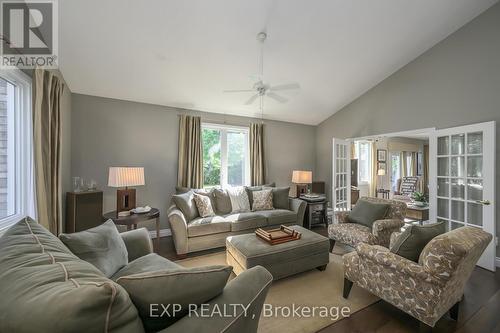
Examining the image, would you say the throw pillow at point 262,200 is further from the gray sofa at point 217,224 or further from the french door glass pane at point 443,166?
the french door glass pane at point 443,166

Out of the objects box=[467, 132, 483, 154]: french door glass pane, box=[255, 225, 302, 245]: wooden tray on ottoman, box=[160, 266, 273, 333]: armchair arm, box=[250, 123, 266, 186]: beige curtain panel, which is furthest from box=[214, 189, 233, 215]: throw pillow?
box=[467, 132, 483, 154]: french door glass pane

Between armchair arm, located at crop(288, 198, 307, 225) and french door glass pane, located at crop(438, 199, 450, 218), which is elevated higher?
french door glass pane, located at crop(438, 199, 450, 218)

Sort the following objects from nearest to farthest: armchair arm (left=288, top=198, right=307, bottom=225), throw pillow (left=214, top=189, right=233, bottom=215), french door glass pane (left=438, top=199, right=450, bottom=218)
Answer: french door glass pane (left=438, top=199, right=450, bottom=218)
throw pillow (left=214, top=189, right=233, bottom=215)
armchair arm (left=288, top=198, right=307, bottom=225)

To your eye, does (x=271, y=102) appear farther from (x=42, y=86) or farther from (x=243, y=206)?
(x=42, y=86)

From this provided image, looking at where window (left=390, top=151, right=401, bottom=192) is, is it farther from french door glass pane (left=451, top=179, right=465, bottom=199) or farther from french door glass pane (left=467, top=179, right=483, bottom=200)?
french door glass pane (left=467, top=179, right=483, bottom=200)

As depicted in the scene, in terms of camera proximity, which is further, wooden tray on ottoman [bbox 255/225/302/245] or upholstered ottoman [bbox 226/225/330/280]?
wooden tray on ottoman [bbox 255/225/302/245]

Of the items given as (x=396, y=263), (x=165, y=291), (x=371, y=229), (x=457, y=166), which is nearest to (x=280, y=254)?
(x=396, y=263)

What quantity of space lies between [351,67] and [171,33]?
298 cm

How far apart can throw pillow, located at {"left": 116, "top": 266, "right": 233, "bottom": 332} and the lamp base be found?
241 centimetres

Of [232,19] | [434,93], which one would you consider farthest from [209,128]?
[434,93]

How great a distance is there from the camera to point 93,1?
2.12 meters

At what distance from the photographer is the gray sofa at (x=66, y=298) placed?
0.58 meters

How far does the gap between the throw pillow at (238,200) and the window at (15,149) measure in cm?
261

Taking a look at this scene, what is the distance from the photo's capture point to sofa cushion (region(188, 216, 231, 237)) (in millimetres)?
3079
